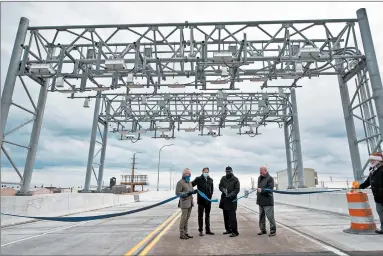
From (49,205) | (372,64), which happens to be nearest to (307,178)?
(372,64)

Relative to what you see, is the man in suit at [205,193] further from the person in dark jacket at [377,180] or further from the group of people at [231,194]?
the person in dark jacket at [377,180]

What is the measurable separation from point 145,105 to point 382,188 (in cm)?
1979

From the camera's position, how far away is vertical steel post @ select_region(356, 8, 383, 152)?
11.9 metres

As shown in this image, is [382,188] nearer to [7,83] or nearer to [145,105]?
[7,83]

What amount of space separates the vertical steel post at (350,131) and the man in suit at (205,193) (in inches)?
340

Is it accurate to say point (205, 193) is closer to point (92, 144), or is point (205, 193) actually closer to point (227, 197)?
point (227, 197)

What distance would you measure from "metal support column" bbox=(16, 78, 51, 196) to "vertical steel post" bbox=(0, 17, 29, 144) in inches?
59.8

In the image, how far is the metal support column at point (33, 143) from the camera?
12.4 meters

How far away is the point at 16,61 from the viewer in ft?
42.9

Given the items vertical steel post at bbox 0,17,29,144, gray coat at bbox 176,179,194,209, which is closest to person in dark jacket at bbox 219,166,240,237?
gray coat at bbox 176,179,194,209

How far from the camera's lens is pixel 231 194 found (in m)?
8.30

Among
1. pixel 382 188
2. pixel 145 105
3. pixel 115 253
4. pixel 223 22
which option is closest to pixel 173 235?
pixel 115 253

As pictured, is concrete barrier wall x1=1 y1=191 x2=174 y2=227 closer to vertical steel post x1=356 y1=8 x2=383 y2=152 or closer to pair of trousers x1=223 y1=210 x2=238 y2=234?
pair of trousers x1=223 y1=210 x2=238 y2=234

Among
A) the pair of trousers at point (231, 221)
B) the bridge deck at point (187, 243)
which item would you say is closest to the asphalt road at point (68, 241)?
the bridge deck at point (187, 243)
